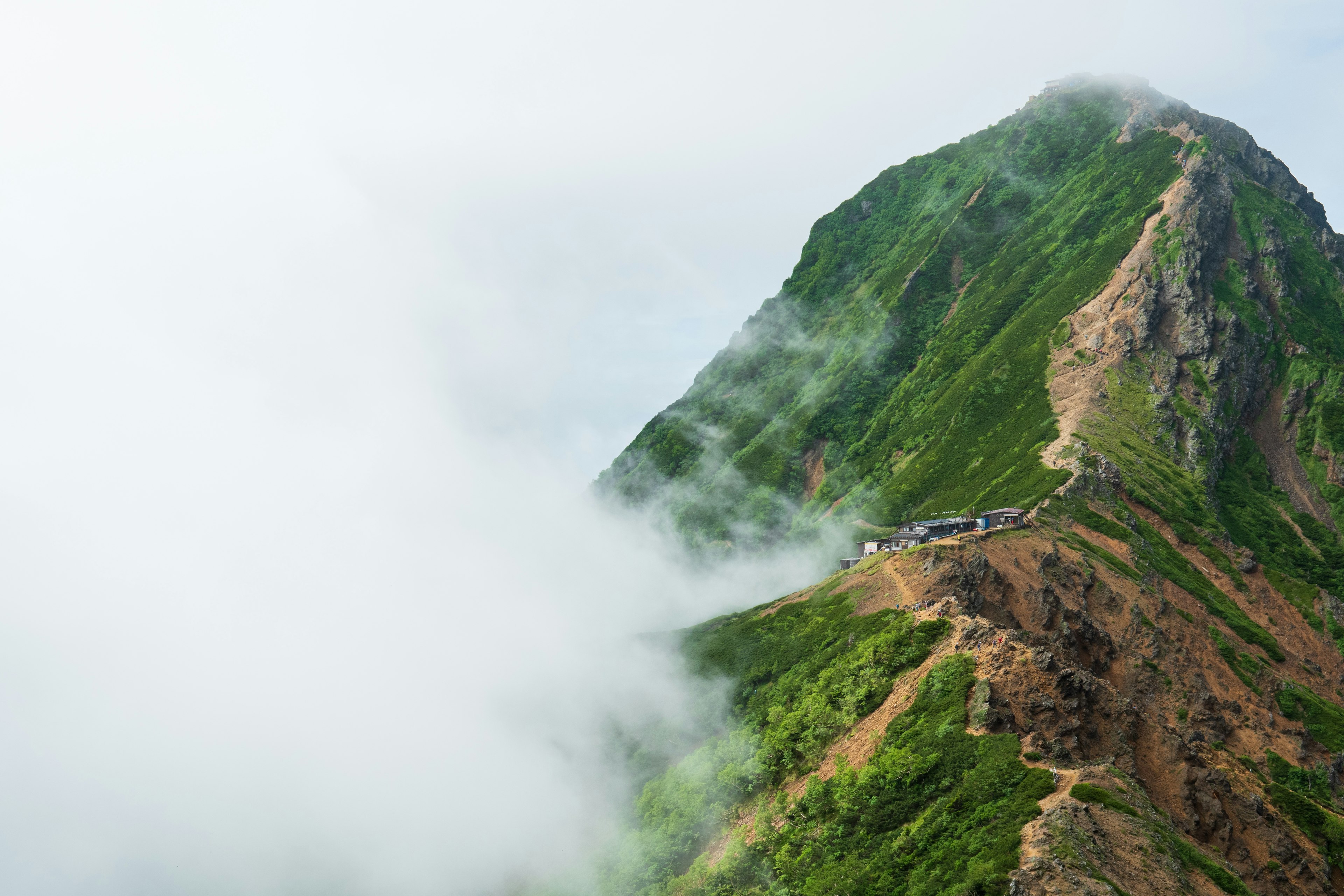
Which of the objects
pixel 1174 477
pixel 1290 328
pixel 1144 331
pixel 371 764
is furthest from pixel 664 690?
pixel 1290 328

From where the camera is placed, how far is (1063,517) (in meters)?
115

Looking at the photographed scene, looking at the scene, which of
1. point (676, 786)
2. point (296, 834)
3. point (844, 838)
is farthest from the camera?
point (296, 834)

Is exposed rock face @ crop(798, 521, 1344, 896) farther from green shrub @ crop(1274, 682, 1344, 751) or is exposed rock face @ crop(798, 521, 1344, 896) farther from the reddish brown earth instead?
green shrub @ crop(1274, 682, 1344, 751)

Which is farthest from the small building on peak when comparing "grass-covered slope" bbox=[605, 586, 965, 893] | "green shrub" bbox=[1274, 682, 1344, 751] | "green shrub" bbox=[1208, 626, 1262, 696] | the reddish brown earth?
"green shrub" bbox=[1274, 682, 1344, 751]

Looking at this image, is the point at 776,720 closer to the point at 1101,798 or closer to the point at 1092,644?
the point at 1092,644

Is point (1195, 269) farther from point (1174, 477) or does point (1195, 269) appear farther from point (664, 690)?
point (664, 690)

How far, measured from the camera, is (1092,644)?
88.6m

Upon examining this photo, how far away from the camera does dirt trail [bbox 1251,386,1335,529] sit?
147375 millimetres

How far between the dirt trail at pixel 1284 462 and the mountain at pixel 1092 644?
487 millimetres

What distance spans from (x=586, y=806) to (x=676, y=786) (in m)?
19.7

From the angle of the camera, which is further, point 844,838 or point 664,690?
point 664,690

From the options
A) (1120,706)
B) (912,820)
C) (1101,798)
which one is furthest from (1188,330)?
(1101,798)

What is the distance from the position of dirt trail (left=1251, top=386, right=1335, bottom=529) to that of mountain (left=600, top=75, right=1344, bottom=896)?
1.60 feet

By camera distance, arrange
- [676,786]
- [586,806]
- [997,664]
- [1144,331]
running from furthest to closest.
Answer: [1144,331]
[586,806]
[676,786]
[997,664]
